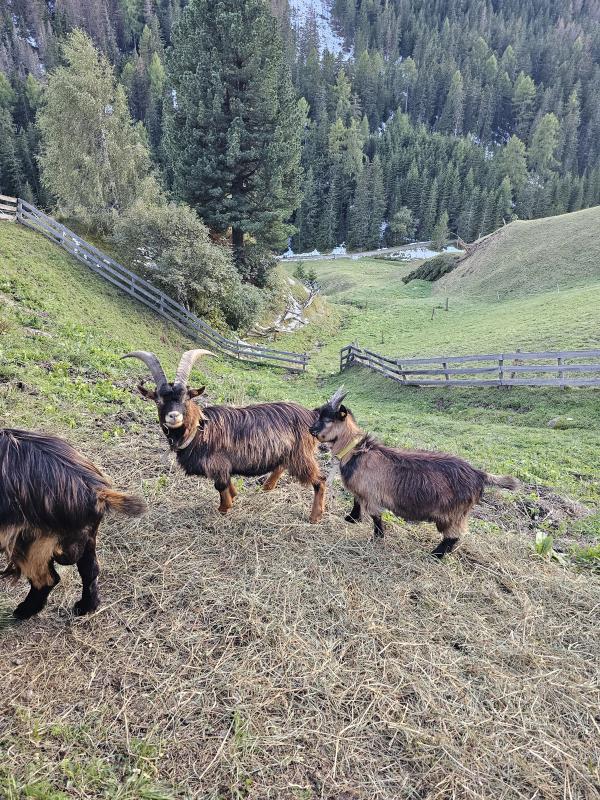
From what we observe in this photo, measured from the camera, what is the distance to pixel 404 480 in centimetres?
459

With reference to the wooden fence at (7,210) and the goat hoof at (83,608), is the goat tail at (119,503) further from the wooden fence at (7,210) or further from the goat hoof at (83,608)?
the wooden fence at (7,210)

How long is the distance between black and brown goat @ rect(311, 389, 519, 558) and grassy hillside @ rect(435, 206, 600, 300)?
30.3 m

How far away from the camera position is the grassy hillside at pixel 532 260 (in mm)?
30422

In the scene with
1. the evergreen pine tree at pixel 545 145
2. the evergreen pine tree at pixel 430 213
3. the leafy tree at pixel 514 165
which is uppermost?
the evergreen pine tree at pixel 545 145

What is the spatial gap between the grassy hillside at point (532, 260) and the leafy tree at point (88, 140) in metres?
26.9

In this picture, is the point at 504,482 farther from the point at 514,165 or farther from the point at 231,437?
the point at 514,165

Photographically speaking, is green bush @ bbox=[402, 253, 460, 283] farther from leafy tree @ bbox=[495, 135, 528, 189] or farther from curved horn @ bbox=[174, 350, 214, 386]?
leafy tree @ bbox=[495, 135, 528, 189]

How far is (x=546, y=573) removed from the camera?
172 inches

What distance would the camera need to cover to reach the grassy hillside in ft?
99.8

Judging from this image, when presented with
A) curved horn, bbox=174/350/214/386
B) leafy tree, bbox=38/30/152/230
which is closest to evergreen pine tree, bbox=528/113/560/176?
leafy tree, bbox=38/30/152/230

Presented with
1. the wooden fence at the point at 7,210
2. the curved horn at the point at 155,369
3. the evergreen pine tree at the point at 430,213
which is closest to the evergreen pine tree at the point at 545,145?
the evergreen pine tree at the point at 430,213

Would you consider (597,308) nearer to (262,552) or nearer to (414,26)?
(262,552)

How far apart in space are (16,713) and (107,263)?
1788 centimetres

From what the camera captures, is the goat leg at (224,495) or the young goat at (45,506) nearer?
the young goat at (45,506)
